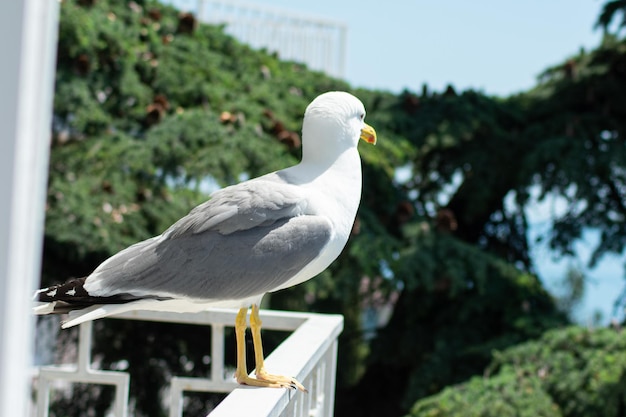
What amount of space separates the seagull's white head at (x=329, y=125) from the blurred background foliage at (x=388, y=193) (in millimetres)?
2149

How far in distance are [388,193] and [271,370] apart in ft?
9.83

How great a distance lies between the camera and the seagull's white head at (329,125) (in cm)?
149

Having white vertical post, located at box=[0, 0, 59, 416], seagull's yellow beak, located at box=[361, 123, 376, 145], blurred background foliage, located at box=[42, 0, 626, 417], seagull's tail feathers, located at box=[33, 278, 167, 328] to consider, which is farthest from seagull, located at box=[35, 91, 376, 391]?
blurred background foliage, located at box=[42, 0, 626, 417]

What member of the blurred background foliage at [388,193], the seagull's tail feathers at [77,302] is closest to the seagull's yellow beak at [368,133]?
the seagull's tail feathers at [77,302]

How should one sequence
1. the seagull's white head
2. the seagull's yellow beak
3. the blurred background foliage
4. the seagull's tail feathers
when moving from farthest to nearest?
1. the blurred background foliage
2. the seagull's yellow beak
3. the seagull's white head
4. the seagull's tail feathers

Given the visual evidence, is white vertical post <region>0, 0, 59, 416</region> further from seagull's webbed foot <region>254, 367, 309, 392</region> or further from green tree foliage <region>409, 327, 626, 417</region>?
green tree foliage <region>409, 327, 626, 417</region>

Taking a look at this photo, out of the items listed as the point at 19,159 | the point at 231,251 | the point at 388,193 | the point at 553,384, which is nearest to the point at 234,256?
the point at 231,251

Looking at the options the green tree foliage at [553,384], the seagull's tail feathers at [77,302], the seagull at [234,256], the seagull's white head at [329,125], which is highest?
the seagull's white head at [329,125]

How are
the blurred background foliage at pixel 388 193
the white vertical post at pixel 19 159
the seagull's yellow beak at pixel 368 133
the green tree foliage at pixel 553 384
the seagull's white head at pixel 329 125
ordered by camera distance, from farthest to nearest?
1. the blurred background foliage at pixel 388 193
2. the green tree foliage at pixel 553 384
3. the seagull's yellow beak at pixel 368 133
4. the seagull's white head at pixel 329 125
5. the white vertical post at pixel 19 159

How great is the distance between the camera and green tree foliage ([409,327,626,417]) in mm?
3477

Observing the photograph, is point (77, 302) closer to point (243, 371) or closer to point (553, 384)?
point (243, 371)

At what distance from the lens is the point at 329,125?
1.49 metres

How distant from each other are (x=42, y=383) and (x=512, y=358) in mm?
2666

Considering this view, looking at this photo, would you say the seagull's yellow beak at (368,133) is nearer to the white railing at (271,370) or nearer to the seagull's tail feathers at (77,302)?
the white railing at (271,370)
